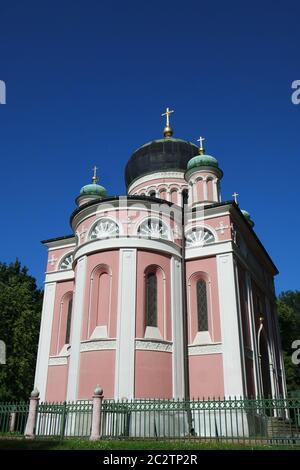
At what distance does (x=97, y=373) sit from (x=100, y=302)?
2.73 m

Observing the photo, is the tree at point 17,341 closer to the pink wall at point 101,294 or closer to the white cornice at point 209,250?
the pink wall at point 101,294

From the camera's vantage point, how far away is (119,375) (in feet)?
48.9

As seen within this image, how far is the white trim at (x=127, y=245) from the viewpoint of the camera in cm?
1703

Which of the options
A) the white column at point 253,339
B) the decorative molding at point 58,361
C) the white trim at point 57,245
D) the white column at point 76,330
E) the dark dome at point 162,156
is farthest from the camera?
the dark dome at point 162,156

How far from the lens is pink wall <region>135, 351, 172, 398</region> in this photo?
49.1 ft

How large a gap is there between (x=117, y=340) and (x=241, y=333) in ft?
16.0

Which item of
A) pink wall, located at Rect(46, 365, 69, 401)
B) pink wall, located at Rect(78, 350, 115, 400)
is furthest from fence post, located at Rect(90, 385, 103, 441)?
pink wall, located at Rect(46, 365, 69, 401)

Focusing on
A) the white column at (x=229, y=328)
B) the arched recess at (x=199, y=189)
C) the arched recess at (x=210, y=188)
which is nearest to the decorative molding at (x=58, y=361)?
the white column at (x=229, y=328)

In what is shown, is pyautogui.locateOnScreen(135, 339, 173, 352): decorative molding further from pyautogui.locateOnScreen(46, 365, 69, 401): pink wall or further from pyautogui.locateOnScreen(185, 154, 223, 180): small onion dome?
pyautogui.locateOnScreen(185, 154, 223, 180): small onion dome

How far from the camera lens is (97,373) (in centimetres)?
1525

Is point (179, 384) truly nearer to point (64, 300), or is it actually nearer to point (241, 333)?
point (241, 333)

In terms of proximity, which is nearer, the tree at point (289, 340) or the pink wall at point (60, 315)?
the pink wall at point (60, 315)

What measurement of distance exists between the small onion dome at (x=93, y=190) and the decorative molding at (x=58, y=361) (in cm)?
944
